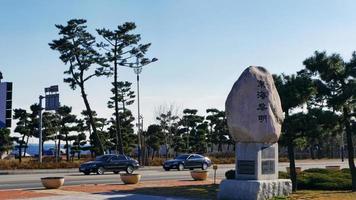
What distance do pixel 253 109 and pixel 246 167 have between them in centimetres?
198

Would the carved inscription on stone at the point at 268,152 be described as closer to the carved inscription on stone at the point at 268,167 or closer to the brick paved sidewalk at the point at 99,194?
the carved inscription on stone at the point at 268,167

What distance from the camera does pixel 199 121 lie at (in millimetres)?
75688

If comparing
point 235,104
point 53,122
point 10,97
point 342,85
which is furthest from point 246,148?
point 53,122

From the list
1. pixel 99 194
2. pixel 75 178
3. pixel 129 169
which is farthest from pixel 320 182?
pixel 129 169

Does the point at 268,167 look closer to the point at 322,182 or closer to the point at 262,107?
the point at 262,107

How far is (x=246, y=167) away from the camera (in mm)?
18484

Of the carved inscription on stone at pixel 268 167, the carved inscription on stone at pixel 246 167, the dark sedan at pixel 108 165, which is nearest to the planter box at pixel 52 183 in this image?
the carved inscription on stone at pixel 246 167

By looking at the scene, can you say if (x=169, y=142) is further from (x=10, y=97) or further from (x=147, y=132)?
(x=10, y=97)

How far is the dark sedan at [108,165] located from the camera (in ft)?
126

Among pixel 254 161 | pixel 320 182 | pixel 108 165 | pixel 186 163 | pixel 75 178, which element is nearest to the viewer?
pixel 254 161

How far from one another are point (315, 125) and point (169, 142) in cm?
5306

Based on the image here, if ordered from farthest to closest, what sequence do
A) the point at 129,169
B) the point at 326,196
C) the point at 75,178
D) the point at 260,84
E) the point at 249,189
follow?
the point at 129,169 < the point at 75,178 < the point at 326,196 < the point at 260,84 < the point at 249,189

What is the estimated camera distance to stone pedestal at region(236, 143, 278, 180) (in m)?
18.3

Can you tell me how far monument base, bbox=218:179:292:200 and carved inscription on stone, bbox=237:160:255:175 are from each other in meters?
0.50
